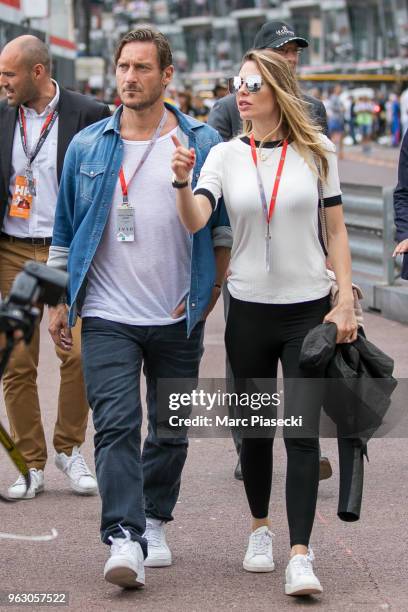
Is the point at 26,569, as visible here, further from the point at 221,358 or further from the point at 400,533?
the point at 221,358

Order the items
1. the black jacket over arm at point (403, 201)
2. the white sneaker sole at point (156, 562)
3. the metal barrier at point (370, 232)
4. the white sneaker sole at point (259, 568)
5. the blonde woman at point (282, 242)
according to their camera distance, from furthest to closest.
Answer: the metal barrier at point (370, 232)
the black jacket over arm at point (403, 201)
the white sneaker sole at point (156, 562)
the white sneaker sole at point (259, 568)
the blonde woman at point (282, 242)

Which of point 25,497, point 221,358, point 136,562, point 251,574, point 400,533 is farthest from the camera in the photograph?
point 221,358

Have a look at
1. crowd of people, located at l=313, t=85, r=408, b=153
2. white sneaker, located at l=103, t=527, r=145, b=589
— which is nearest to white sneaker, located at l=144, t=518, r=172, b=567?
white sneaker, located at l=103, t=527, r=145, b=589

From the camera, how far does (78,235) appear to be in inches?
208

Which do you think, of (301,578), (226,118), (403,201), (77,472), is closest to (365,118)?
(226,118)

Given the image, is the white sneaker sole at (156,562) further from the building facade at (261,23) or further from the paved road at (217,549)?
the building facade at (261,23)

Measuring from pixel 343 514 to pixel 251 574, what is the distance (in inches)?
19.2

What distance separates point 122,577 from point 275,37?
2911mm

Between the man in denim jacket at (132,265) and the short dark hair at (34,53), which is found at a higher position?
the short dark hair at (34,53)

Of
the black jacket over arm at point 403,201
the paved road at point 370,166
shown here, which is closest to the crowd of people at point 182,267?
the black jacket over arm at point 403,201

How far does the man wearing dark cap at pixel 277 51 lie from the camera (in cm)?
655

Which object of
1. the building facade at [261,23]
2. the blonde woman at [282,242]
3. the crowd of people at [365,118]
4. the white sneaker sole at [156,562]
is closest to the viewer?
the blonde woman at [282,242]

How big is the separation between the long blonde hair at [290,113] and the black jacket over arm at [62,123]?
1604 millimetres

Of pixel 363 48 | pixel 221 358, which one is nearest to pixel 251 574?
pixel 221 358
